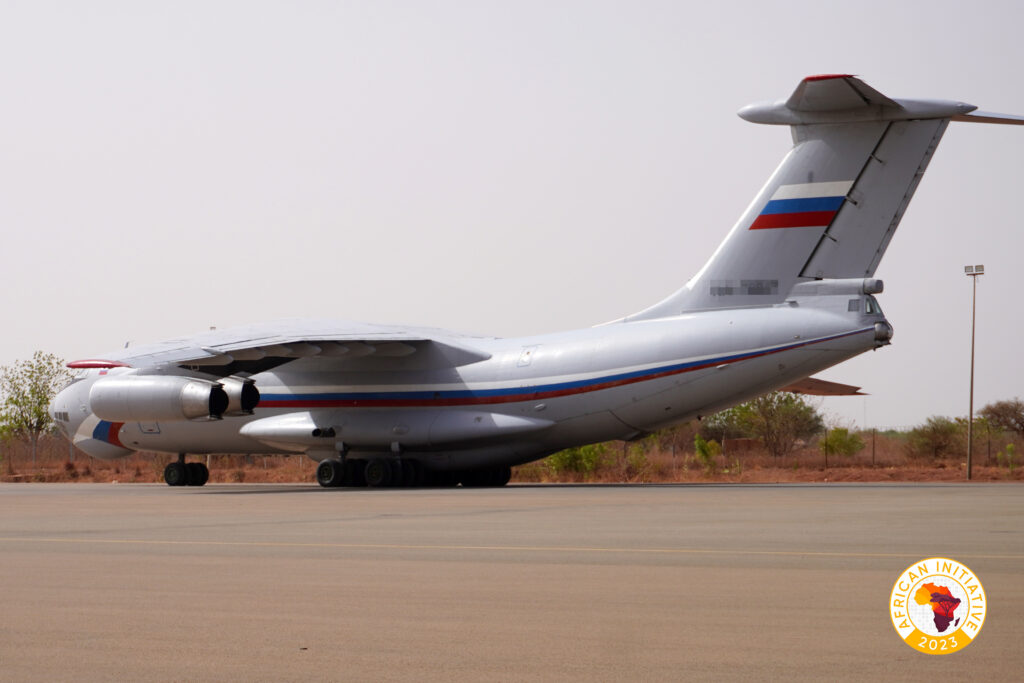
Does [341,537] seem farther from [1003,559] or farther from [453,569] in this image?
[1003,559]

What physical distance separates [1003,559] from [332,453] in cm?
1940

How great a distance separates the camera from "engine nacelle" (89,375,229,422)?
23.2 meters

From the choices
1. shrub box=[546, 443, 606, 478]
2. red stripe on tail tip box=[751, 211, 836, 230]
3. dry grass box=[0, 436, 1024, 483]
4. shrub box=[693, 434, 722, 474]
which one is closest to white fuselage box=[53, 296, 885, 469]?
red stripe on tail tip box=[751, 211, 836, 230]

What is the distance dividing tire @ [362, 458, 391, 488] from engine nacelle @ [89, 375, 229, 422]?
3.18 m

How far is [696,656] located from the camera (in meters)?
5.34

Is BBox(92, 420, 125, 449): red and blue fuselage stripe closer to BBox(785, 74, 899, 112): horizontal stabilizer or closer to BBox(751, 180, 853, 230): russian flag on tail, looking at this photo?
BBox(751, 180, 853, 230): russian flag on tail

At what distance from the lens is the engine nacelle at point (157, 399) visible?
914 inches

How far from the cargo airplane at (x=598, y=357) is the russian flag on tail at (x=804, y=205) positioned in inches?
1.0

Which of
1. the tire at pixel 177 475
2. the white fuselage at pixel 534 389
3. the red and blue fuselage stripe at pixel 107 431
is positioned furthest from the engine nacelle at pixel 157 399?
the red and blue fuselage stripe at pixel 107 431

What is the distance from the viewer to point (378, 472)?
82.9 feet

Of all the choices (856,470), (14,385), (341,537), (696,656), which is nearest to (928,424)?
(856,470)

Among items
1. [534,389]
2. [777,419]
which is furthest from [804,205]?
[777,419]

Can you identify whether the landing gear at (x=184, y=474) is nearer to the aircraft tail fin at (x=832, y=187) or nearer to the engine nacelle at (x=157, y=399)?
the engine nacelle at (x=157, y=399)

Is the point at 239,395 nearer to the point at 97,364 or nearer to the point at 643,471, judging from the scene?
the point at 97,364
